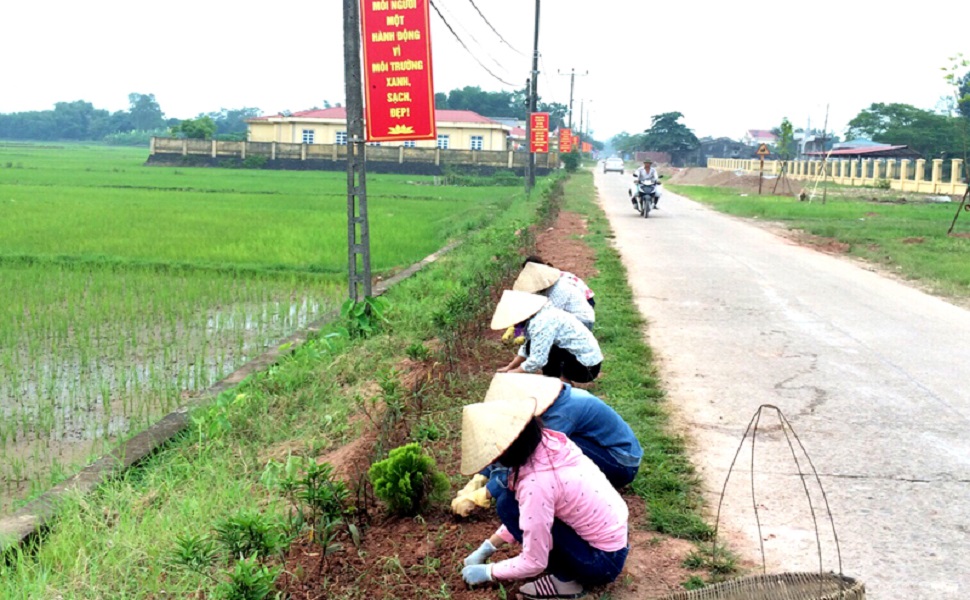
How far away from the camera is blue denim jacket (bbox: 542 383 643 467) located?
363 centimetres

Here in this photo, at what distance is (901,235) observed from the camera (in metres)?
16.8

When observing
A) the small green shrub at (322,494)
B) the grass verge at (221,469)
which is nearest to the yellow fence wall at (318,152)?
the grass verge at (221,469)

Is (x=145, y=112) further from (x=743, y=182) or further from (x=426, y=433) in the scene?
(x=426, y=433)

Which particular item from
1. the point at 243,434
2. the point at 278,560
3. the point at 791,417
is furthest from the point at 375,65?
the point at 278,560

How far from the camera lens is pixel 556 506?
310 cm

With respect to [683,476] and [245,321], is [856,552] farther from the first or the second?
[245,321]

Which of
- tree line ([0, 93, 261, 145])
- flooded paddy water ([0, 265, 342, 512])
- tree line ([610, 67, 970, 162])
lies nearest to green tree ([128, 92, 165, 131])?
tree line ([0, 93, 261, 145])

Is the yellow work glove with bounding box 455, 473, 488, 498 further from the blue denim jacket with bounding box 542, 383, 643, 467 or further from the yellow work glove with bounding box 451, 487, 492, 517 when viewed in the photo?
the blue denim jacket with bounding box 542, 383, 643, 467

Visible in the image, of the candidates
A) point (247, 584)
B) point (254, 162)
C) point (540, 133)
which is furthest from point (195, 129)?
point (247, 584)

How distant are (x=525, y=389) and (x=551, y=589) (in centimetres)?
67

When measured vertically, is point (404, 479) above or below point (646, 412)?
above

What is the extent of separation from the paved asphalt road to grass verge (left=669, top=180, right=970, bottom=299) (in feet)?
3.27

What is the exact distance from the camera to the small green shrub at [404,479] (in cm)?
371

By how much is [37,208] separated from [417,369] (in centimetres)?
1571
